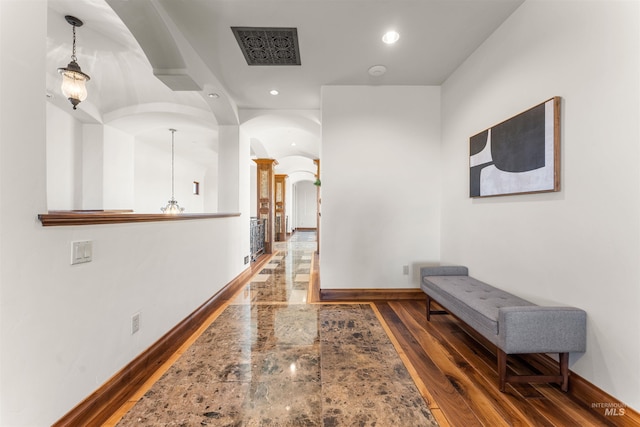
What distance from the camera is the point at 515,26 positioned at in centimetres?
205

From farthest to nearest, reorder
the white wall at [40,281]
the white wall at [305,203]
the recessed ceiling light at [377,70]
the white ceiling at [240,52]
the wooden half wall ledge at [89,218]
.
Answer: the white wall at [305,203] → the recessed ceiling light at [377,70] → the white ceiling at [240,52] → the wooden half wall ledge at [89,218] → the white wall at [40,281]

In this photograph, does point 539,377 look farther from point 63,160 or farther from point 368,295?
point 63,160

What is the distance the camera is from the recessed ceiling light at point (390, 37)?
2.31m

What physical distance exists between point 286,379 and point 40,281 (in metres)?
1.43

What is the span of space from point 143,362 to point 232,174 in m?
2.81

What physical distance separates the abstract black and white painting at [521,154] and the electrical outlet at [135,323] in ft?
9.71

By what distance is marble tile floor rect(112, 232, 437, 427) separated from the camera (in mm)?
1410

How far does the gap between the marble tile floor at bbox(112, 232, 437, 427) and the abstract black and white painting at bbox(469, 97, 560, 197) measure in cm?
Answer: 164

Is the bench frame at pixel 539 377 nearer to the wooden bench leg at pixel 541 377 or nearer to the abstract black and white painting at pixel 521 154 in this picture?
the wooden bench leg at pixel 541 377

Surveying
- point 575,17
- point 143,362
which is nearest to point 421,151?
point 575,17

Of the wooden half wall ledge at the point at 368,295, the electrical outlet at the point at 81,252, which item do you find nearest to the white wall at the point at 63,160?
the electrical outlet at the point at 81,252

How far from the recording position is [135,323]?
5.81 feet

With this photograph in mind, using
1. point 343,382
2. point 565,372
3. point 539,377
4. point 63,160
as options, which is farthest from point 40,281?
point 63,160

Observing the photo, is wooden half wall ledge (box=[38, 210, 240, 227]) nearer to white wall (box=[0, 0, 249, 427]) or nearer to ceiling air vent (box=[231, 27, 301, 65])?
white wall (box=[0, 0, 249, 427])
